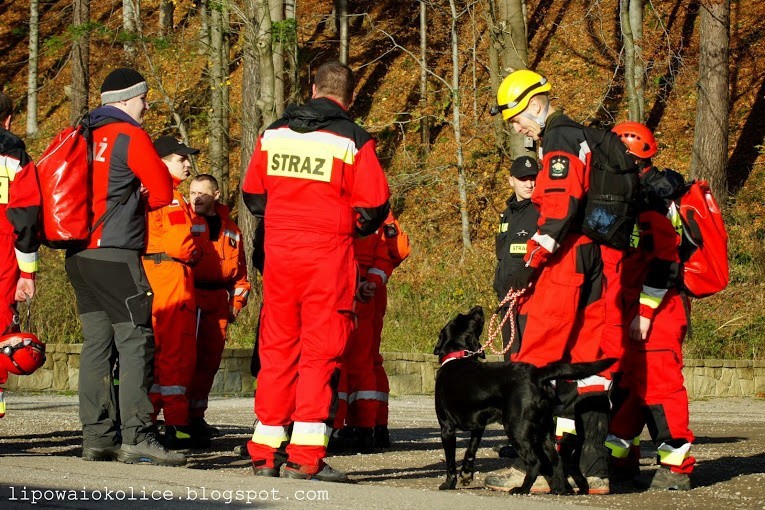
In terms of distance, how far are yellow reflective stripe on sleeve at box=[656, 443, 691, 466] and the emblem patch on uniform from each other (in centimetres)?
182

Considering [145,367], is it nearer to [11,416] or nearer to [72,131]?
[72,131]

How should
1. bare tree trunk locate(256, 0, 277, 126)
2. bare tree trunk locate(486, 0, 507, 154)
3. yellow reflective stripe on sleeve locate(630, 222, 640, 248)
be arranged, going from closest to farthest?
yellow reflective stripe on sleeve locate(630, 222, 640, 248) → bare tree trunk locate(256, 0, 277, 126) → bare tree trunk locate(486, 0, 507, 154)

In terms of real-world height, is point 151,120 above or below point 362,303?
above

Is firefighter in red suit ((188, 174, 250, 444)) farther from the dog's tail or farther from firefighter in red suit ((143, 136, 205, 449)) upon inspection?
the dog's tail

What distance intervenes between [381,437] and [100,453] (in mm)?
2565

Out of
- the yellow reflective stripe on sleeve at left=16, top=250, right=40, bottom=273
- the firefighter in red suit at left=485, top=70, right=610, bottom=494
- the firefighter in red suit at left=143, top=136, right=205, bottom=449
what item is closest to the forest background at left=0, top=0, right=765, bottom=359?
the firefighter in red suit at left=143, top=136, right=205, bottom=449

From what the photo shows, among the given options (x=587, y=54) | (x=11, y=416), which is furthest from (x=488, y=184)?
(x=11, y=416)

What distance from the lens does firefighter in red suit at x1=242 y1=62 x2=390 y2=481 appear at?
696cm

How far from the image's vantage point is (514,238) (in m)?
8.66

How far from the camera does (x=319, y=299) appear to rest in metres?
6.97

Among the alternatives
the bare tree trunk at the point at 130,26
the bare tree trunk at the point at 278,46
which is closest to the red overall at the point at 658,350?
the bare tree trunk at the point at 278,46

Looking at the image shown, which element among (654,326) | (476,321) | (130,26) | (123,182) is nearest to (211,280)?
(123,182)

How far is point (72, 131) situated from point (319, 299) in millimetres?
1928

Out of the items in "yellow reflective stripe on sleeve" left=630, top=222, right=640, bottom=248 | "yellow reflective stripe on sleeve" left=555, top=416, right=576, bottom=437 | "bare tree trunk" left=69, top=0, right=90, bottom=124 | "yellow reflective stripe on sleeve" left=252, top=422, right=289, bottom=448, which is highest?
"bare tree trunk" left=69, top=0, right=90, bottom=124
